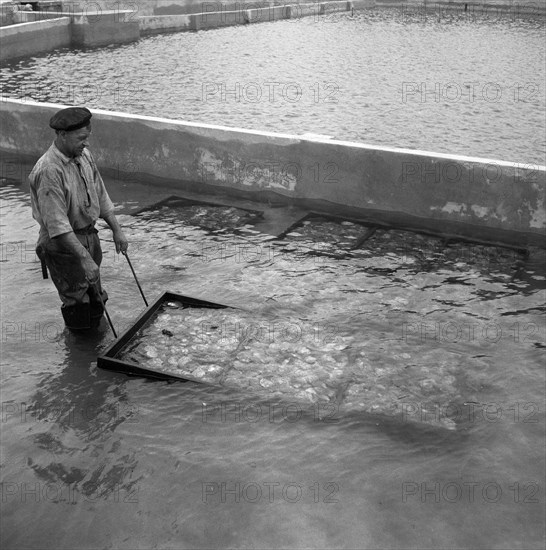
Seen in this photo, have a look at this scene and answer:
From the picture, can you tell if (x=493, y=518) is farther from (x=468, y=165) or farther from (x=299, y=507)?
(x=468, y=165)

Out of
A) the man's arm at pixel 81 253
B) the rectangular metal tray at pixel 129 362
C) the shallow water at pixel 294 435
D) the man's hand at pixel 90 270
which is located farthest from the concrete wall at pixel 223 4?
the man's hand at pixel 90 270

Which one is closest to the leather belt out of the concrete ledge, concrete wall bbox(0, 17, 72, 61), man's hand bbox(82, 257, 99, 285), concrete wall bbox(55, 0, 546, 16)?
man's hand bbox(82, 257, 99, 285)

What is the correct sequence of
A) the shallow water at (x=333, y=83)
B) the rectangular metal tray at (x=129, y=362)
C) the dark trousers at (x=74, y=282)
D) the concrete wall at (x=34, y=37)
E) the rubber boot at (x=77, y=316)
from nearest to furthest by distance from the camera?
the rectangular metal tray at (x=129, y=362), the dark trousers at (x=74, y=282), the rubber boot at (x=77, y=316), the shallow water at (x=333, y=83), the concrete wall at (x=34, y=37)

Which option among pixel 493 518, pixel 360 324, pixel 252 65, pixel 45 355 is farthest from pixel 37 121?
pixel 252 65

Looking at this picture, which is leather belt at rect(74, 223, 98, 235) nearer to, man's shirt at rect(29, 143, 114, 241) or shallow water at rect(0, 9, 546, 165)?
man's shirt at rect(29, 143, 114, 241)

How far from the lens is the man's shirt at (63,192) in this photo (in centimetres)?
535

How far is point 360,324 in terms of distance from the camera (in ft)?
21.3

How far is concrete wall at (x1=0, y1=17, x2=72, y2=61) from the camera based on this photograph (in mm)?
20328

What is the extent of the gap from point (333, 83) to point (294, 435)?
48.5 feet

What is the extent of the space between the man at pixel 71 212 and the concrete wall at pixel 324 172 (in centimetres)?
374

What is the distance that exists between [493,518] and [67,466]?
2.77 metres

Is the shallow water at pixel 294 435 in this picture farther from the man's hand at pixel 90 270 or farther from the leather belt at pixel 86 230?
the leather belt at pixel 86 230

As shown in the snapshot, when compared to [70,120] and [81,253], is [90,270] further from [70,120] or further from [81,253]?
[70,120]

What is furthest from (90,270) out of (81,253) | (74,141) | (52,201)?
(74,141)
